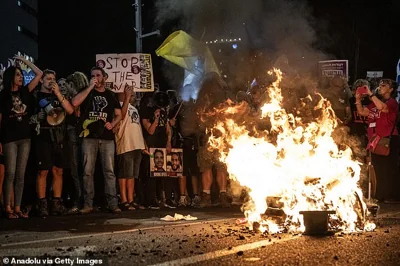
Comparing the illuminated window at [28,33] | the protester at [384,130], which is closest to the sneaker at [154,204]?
the protester at [384,130]

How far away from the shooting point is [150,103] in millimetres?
10719

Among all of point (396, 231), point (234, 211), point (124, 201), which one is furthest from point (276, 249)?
point (124, 201)

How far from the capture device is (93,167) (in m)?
9.34

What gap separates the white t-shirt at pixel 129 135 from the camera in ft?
32.6

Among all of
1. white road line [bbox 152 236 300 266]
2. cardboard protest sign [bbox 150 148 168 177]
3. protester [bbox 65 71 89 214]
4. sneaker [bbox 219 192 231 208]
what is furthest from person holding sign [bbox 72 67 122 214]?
white road line [bbox 152 236 300 266]

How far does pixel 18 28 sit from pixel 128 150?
5641cm

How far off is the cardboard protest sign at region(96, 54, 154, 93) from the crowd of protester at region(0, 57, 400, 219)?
0.82 ft

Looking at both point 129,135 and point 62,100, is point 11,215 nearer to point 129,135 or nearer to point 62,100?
point 62,100

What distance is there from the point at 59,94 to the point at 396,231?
17.4 feet

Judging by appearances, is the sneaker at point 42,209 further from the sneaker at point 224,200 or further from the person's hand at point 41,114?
the sneaker at point 224,200

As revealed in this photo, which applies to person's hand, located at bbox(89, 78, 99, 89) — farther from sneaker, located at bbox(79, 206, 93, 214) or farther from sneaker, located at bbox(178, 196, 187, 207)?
sneaker, located at bbox(178, 196, 187, 207)

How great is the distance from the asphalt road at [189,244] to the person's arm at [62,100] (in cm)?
206

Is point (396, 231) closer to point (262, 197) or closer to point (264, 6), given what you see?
point (262, 197)

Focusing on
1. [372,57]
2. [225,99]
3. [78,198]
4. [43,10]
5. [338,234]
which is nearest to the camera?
[338,234]
